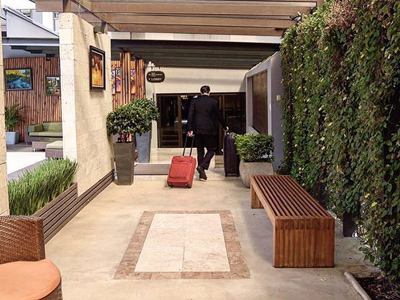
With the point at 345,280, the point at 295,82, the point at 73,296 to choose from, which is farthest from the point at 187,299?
the point at 295,82

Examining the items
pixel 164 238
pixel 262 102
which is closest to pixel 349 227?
pixel 164 238

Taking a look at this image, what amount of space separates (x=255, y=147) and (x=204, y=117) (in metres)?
1.16

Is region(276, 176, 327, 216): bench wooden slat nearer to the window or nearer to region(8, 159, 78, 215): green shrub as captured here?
region(8, 159, 78, 215): green shrub

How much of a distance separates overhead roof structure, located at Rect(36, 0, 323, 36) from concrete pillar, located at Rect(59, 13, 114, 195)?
0.80 feet

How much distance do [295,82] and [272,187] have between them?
1881 mm

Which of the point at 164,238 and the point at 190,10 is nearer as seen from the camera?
the point at 164,238

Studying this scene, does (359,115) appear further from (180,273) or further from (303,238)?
(180,273)

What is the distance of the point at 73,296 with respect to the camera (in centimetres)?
371

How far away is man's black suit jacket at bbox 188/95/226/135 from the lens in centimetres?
860

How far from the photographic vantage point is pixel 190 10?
7.20 meters

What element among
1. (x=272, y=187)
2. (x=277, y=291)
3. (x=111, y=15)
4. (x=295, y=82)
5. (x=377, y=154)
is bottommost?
(x=277, y=291)

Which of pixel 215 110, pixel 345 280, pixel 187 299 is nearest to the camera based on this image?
pixel 187 299

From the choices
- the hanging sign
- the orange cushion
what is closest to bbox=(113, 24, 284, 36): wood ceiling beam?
the hanging sign

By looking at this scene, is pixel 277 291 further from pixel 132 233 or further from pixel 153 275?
pixel 132 233
